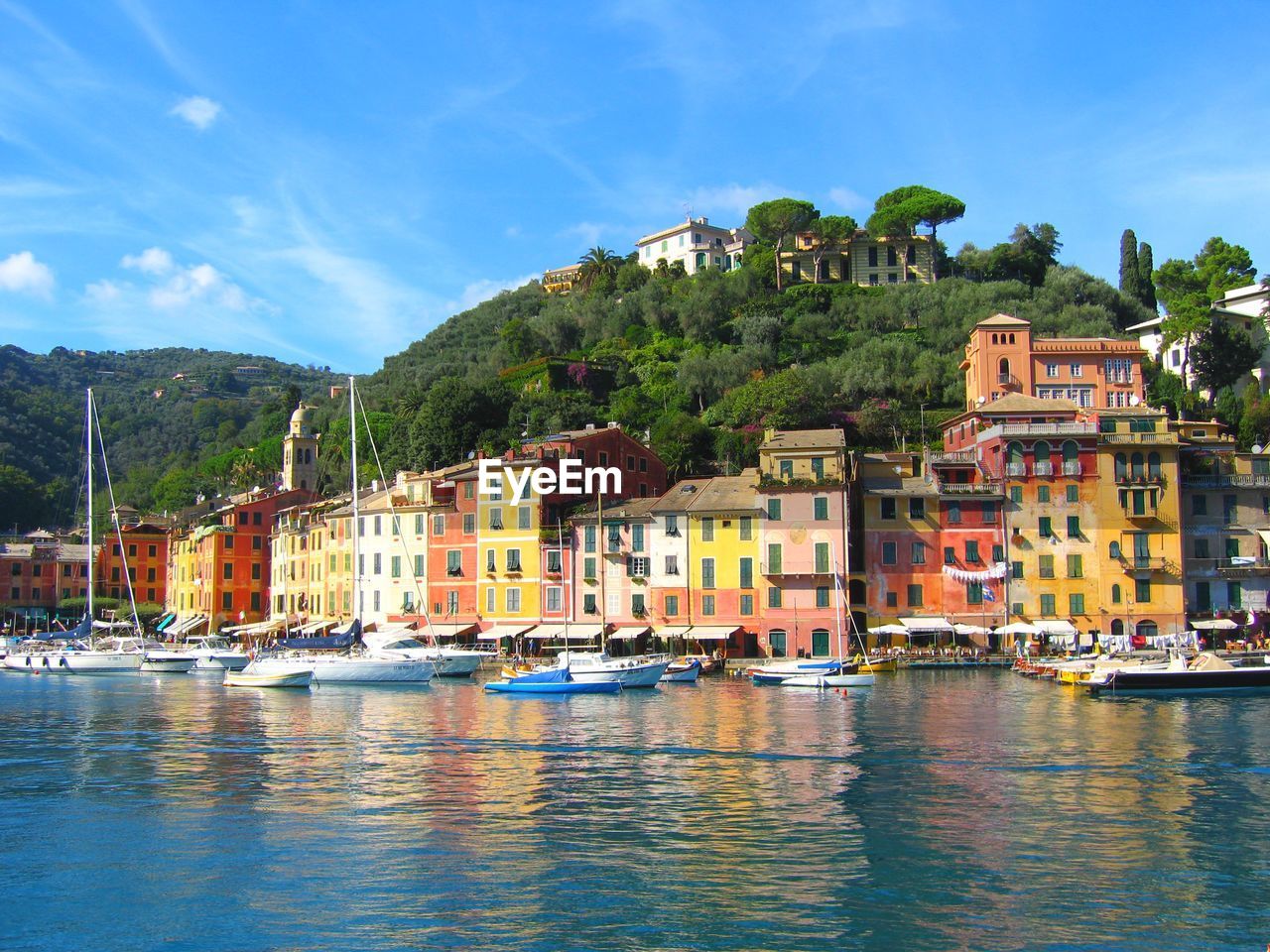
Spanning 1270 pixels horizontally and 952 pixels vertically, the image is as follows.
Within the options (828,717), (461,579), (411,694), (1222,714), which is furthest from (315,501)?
(1222,714)

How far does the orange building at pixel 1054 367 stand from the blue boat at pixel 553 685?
127 ft

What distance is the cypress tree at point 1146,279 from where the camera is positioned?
111244 millimetres

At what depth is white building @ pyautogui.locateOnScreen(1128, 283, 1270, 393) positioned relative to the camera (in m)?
87.1

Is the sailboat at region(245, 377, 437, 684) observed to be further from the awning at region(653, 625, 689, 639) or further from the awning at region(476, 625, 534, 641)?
the awning at region(653, 625, 689, 639)

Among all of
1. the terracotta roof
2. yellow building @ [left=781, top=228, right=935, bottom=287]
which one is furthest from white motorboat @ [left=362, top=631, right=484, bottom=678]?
yellow building @ [left=781, top=228, right=935, bottom=287]

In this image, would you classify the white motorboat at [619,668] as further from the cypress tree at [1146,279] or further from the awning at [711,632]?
the cypress tree at [1146,279]

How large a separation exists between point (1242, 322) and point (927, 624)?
43046 mm

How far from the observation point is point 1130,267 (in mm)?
112125

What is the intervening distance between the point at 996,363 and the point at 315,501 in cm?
5052

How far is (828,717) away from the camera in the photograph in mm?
40750

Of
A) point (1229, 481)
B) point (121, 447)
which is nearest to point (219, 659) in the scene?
point (1229, 481)

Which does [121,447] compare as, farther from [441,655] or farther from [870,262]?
[441,655]

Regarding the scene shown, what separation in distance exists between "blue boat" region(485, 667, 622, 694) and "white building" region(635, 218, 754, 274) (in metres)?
80.9

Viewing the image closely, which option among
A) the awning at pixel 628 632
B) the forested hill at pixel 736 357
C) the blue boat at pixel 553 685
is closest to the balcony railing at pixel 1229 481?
the forested hill at pixel 736 357
